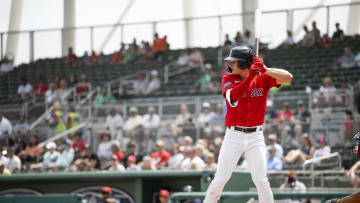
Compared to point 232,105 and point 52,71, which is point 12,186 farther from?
point 52,71

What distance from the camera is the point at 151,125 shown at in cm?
1586

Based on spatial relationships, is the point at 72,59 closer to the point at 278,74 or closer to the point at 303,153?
the point at 303,153

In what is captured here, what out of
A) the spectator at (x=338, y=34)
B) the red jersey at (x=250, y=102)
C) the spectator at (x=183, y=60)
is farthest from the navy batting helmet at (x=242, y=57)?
the spectator at (x=183, y=60)

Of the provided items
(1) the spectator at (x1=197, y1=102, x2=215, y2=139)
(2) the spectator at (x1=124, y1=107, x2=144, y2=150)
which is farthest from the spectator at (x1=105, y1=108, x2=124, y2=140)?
(1) the spectator at (x1=197, y1=102, x2=215, y2=139)

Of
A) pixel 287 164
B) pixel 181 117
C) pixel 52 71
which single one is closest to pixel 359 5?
pixel 181 117

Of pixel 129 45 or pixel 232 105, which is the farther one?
pixel 129 45

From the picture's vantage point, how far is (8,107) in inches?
771

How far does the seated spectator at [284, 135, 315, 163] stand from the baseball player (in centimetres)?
578

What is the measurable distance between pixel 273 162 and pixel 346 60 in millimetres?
6277

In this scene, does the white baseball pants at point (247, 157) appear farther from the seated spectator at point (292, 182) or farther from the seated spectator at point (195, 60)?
the seated spectator at point (195, 60)

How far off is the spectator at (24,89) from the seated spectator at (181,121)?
644 cm

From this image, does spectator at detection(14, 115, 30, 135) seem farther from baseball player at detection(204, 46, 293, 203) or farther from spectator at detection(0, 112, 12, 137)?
baseball player at detection(204, 46, 293, 203)

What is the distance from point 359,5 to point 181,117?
634 centimetres

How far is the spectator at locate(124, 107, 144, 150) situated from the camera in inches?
603
